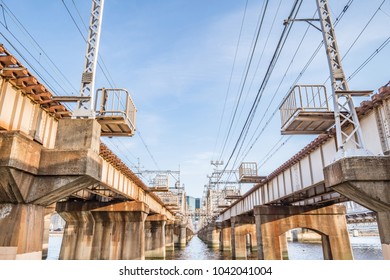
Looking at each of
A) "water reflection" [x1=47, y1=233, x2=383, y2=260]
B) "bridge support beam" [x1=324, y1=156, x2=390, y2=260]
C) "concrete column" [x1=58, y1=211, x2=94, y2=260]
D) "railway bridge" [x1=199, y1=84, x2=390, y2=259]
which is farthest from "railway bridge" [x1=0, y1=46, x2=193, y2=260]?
"water reflection" [x1=47, y1=233, x2=383, y2=260]

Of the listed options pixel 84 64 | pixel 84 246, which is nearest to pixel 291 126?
pixel 84 64

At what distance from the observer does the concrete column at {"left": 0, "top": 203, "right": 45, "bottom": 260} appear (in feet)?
32.2

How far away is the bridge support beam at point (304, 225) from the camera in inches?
1106

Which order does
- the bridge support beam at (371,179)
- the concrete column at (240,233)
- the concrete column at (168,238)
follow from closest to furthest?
1. the bridge support beam at (371,179)
2. the concrete column at (240,233)
3. the concrete column at (168,238)

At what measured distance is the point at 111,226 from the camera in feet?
102

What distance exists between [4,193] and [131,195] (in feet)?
55.3

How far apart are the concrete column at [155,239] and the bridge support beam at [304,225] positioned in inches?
1042

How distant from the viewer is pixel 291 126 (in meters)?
13.2

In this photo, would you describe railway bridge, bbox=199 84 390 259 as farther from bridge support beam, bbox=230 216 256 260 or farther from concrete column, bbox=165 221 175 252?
concrete column, bbox=165 221 175 252

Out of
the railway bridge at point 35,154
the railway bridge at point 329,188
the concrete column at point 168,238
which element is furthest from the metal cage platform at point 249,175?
the concrete column at point 168,238

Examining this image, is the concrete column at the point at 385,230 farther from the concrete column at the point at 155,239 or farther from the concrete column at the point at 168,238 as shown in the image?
the concrete column at the point at 168,238

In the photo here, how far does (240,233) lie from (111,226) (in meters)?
26.0

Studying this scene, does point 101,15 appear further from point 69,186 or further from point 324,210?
point 324,210
